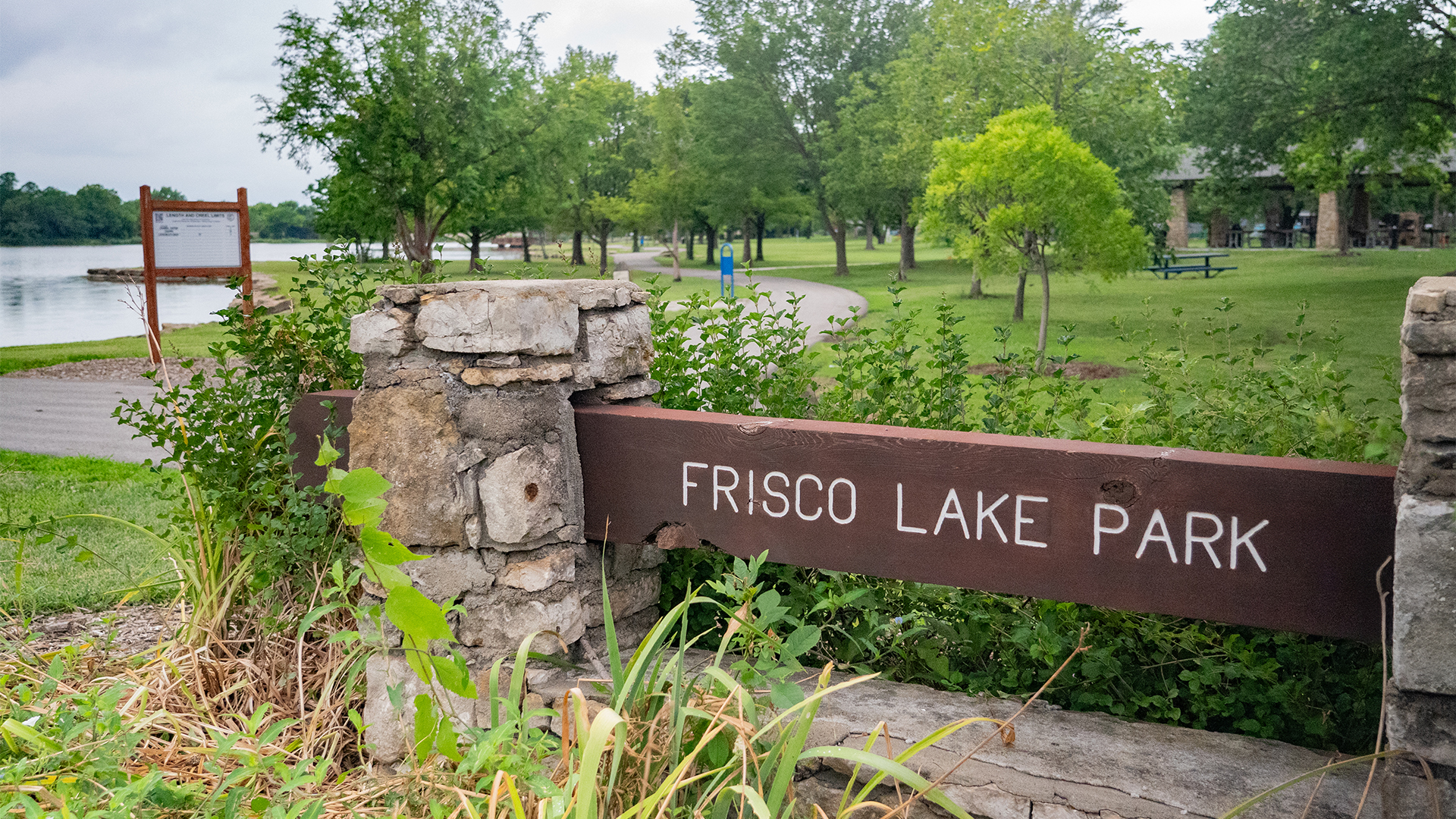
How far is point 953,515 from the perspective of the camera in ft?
7.97

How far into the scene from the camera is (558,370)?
112 inches

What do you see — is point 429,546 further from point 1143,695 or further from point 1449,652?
point 1449,652

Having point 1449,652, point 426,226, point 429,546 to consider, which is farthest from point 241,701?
point 426,226

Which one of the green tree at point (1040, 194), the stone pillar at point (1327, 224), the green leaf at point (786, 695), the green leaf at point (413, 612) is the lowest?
the green leaf at point (786, 695)

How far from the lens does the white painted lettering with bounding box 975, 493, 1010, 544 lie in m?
2.38

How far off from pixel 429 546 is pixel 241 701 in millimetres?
1020

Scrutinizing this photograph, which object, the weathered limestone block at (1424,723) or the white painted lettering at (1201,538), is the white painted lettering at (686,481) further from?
the weathered limestone block at (1424,723)

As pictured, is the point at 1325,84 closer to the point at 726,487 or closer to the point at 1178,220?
the point at 726,487

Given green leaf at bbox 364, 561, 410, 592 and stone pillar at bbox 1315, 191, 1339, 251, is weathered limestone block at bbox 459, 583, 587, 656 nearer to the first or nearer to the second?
green leaf at bbox 364, 561, 410, 592

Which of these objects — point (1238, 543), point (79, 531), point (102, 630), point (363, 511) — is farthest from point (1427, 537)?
point (79, 531)

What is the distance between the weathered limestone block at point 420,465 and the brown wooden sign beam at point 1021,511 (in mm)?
386

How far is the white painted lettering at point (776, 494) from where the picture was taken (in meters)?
2.63

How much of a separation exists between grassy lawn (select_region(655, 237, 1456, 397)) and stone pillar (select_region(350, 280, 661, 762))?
23.2 ft

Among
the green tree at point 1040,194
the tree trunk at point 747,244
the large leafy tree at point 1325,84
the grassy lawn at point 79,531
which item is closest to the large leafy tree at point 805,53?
the tree trunk at point 747,244
